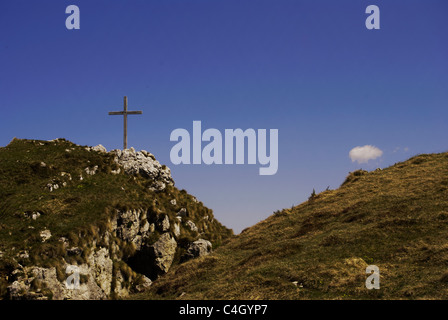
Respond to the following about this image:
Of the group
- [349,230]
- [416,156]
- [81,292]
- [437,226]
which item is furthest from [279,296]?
[416,156]

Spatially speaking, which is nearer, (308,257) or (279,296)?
(279,296)

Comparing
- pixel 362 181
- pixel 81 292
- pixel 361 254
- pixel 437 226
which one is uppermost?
pixel 362 181

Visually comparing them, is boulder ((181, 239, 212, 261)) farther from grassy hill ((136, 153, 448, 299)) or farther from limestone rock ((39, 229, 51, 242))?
limestone rock ((39, 229, 51, 242))

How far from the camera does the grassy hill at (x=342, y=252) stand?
23.4m

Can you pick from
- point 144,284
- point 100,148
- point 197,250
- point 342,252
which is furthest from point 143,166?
point 342,252

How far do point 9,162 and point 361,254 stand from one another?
41.6 metres

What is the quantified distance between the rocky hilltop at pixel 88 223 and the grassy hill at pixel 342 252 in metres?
4.28

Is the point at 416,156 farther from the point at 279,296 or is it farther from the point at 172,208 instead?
the point at 279,296

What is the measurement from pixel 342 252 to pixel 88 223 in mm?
23937

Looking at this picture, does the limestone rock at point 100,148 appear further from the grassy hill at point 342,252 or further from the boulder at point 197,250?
the grassy hill at point 342,252

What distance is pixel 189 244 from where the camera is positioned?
43.6 metres

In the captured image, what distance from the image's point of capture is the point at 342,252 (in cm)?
2930

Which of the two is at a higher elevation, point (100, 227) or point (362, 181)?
point (362, 181)
